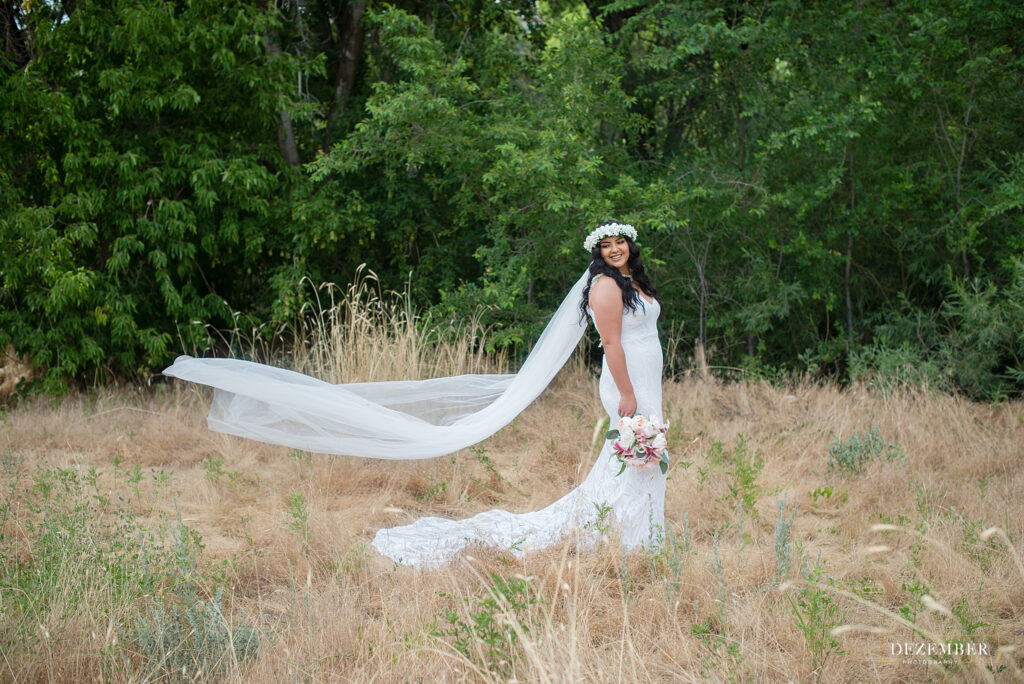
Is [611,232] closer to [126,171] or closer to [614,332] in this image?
[614,332]

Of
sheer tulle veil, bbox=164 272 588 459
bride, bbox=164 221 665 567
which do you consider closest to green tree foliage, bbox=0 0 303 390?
sheer tulle veil, bbox=164 272 588 459

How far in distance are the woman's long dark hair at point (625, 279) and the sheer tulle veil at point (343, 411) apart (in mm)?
128

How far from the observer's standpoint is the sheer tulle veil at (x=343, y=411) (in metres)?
4.53

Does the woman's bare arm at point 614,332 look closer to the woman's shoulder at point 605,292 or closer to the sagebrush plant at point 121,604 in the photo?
the woman's shoulder at point 605,292

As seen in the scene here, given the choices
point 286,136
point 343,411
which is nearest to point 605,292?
point 343,411

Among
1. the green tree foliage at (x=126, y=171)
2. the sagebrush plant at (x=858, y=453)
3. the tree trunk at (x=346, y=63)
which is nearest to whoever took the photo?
the sagebrush plant at (x=858, y=453)

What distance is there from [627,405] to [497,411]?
2.88ft

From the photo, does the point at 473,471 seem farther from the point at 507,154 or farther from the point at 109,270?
the point at 109,270

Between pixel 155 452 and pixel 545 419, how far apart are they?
3255 millimetres

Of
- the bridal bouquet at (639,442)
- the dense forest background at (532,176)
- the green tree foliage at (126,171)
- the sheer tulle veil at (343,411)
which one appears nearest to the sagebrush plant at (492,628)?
the bridal bouquet at (639,442)

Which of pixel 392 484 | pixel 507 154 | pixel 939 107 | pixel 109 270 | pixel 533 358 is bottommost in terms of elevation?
pixel 392 484

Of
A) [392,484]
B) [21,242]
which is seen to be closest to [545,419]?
[392,484]

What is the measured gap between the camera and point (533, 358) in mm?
4750

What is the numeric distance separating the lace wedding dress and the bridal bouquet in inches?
9.2
